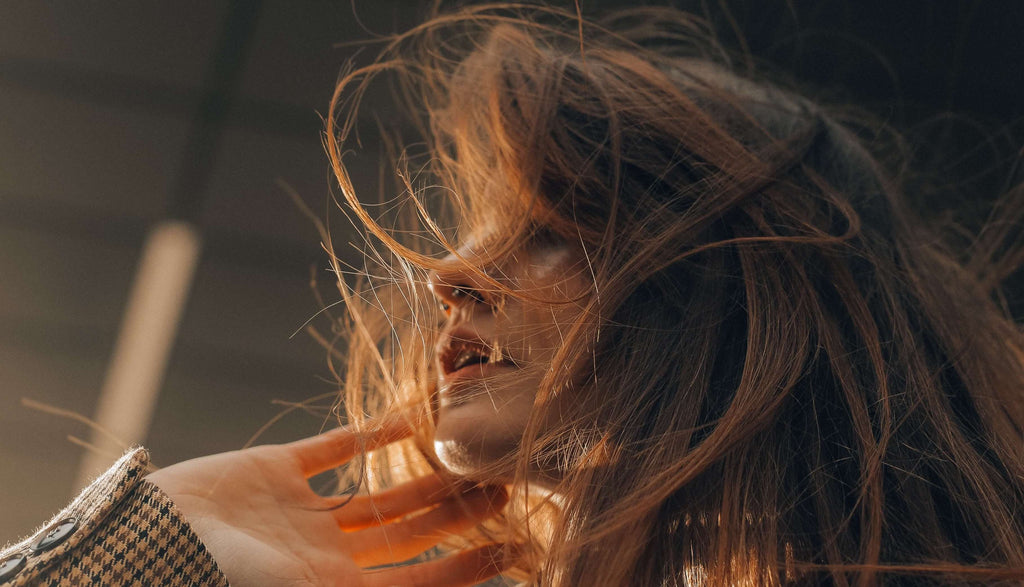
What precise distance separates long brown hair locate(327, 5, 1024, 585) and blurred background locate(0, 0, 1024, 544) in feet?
1.24

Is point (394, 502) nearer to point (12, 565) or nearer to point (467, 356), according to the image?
point (467, 356)

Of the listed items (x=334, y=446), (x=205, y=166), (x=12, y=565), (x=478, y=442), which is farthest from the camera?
(x=205, y=166)

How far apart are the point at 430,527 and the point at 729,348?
36 cm

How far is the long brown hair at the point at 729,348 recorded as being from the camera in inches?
21.7

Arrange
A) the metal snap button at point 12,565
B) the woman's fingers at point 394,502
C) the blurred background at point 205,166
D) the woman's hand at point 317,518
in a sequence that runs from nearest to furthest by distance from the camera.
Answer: the metal snap button at point 12,565, the woman's hand at point 317,518, the woman's fingers at point 394,502, the blurred background at point 205,166

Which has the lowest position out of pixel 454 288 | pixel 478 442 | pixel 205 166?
pixel 478 442

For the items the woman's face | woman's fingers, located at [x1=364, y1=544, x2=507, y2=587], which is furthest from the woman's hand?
the woman's face

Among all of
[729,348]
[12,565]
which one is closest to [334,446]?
[12,565]

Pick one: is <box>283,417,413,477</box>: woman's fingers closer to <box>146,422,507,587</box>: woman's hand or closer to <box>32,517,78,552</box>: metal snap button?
<box>146,422,507,587</box>: woman's hand

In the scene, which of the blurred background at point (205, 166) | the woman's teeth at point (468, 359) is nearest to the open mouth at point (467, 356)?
the woman's teeth at point (468, 359)

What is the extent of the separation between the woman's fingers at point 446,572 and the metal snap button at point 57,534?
251 millimetres

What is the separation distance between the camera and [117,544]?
535 millimetres

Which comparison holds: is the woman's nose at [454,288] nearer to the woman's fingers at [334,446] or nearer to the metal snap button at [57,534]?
the woman's fingers at [334,446]

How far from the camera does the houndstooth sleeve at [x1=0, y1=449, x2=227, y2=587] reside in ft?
1.66
